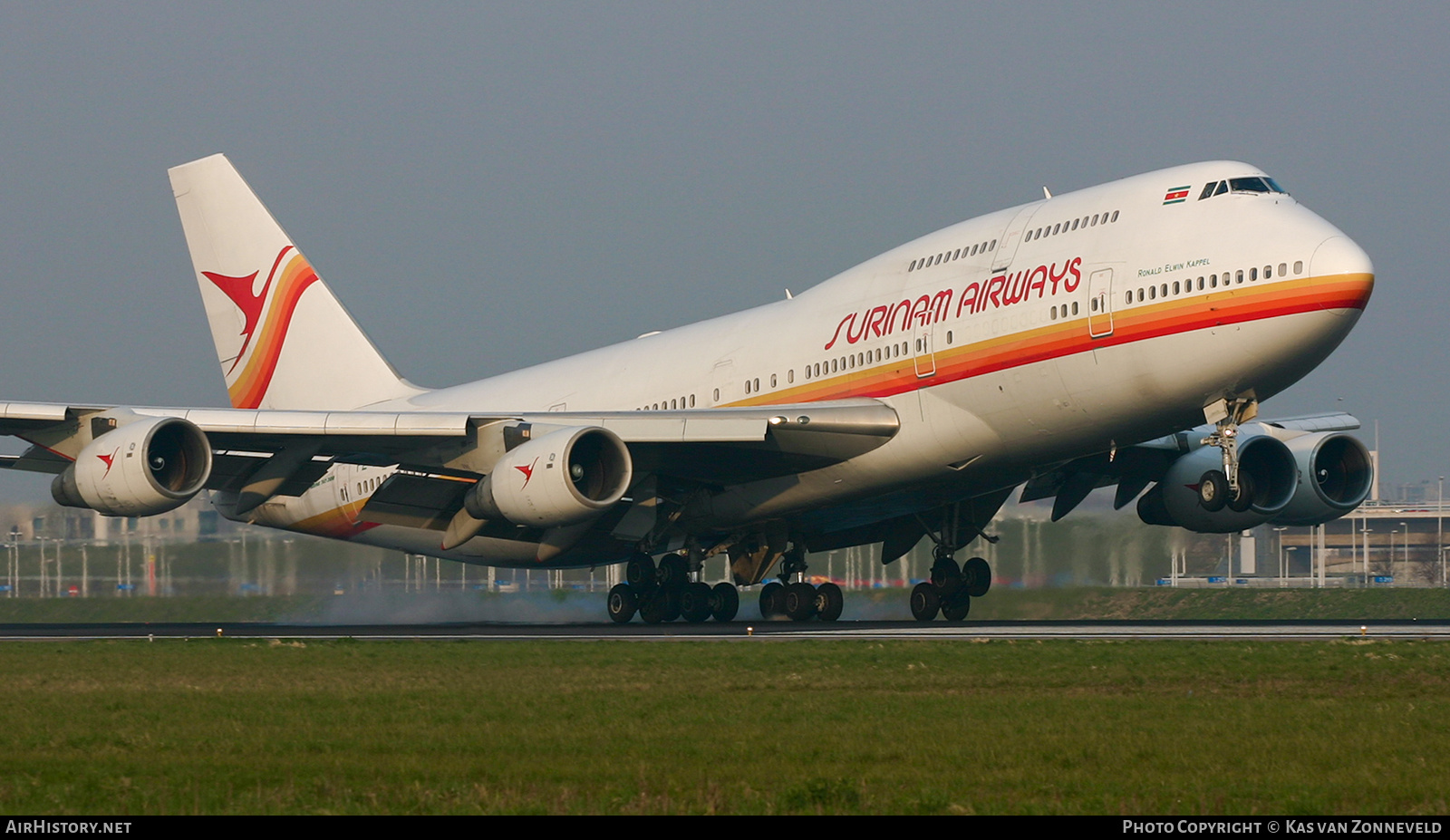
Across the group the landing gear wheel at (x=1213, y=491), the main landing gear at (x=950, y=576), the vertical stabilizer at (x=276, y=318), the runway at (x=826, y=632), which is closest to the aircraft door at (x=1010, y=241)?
the landing gear wheel at (x=1213, y=491)

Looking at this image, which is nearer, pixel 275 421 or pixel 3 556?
pixel 275 421

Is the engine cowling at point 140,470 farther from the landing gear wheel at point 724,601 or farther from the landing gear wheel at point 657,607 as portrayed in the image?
the landing gear wheel at point 724,601

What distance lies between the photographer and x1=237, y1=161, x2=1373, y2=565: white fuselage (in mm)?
24453

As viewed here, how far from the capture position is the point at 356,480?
37688mm

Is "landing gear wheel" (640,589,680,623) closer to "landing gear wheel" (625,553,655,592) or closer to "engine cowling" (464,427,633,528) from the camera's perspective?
"landing gear wheel" (625,553,655,592)

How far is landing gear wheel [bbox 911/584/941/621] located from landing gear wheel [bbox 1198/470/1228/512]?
8.93m

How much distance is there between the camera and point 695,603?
33844mm

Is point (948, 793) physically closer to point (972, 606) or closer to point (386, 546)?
point (972, 606)

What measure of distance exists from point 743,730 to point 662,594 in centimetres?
1995

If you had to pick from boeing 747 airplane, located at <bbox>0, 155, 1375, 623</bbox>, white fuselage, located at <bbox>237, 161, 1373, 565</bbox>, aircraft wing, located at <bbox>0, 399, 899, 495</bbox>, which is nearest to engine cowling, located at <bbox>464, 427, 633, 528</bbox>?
boeing 747 airplane, located at <bbox>0, 155, 1375, 623</bbox>

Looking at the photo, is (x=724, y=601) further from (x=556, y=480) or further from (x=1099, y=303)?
(x=1099, y=303)

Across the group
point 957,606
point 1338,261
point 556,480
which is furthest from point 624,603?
point 1338,261

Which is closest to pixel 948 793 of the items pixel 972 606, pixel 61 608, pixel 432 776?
pixel 432 776

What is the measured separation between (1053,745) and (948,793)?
2484 millimetres
